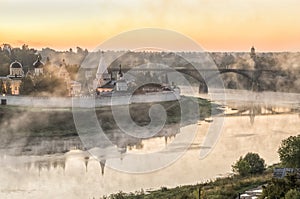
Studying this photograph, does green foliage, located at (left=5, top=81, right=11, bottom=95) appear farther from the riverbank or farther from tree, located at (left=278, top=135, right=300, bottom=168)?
tree, located at (left=278, top=135, right=300, bottom=168)

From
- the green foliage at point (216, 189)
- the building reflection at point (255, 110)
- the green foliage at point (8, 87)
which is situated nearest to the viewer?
the green foliage at point (216, 189)

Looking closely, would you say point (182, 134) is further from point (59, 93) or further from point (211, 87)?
point (211, 87)

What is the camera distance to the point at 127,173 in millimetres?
11984

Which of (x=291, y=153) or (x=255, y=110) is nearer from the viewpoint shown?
(x=291, y=153)

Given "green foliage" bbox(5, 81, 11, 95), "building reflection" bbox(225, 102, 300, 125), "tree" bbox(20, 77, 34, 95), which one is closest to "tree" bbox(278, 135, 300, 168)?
"building reflection" bbox(225, 102, 300, 125)

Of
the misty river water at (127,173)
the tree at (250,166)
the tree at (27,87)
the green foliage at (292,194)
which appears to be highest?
the tree at (27,87)

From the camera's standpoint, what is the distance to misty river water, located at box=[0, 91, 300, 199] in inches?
425

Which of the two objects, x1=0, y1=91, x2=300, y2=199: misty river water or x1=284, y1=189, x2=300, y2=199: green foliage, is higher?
x1=284, y1=189, x2=300, y2=199: green foliage

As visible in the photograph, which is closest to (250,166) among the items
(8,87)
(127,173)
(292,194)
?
(127,173)

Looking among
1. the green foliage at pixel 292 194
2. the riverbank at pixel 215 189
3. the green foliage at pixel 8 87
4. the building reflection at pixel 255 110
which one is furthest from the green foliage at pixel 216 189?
the green foliage at pixel 8 87

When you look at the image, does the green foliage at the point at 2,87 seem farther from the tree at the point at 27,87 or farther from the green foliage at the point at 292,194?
the green foliage at the point at 292,194

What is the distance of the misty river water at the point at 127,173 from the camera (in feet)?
35.4

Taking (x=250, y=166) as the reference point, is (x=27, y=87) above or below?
above

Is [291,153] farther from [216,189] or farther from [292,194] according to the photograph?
[292,194]
